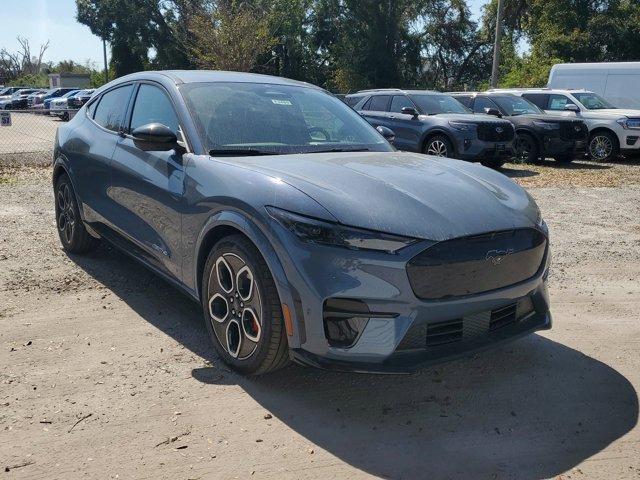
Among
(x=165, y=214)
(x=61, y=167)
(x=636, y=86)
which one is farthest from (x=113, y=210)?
(x=636, y=86)

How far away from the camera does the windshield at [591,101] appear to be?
53.2ft

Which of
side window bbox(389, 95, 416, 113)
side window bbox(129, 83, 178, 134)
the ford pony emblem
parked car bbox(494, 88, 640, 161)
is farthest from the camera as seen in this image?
parked car bbox(494, 88, 640, 161)

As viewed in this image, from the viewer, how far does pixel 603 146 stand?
15.9m

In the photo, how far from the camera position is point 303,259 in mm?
3053

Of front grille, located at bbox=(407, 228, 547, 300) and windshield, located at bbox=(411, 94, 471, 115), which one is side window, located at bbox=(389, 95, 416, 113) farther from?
front grille, located at bbox=(407, 228, 547, 300)

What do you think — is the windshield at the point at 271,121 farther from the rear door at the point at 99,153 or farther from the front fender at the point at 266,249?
the rear door at the point at 99,153

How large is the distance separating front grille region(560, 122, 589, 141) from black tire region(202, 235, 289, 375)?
12.8 metres

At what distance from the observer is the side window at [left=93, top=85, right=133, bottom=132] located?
16.5ft

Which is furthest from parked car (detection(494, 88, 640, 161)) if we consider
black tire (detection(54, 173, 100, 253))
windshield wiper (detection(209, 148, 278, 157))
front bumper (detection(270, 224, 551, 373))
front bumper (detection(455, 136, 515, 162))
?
front bumper (detection(270, 224, 551, 373))

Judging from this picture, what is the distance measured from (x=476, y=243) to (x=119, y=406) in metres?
1.93

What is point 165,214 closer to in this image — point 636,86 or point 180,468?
point 180,468

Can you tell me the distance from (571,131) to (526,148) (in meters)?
1.02

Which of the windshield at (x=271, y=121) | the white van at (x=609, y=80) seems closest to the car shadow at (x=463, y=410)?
the windshield at (x=271, y=121)

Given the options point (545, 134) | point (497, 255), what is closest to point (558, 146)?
point (545, 134)
